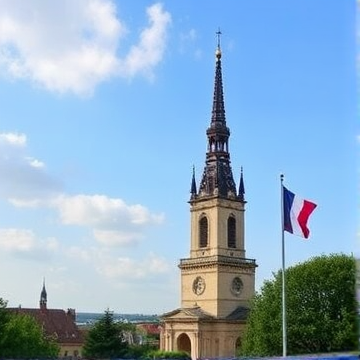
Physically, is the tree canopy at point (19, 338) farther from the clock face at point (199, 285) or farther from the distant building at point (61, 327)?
the distant building at point (61, 327)

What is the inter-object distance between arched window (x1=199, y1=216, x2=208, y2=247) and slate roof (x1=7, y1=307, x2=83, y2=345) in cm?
3040

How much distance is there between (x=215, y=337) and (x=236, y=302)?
425 centimetres

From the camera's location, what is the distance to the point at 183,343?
71.2m

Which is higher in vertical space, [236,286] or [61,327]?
[236,286]

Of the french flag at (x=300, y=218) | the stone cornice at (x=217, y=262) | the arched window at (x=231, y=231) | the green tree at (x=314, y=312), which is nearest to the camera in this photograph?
the french flag at (x=300, y=218)

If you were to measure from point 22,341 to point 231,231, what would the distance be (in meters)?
23.6

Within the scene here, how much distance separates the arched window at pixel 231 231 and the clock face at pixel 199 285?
178 inches

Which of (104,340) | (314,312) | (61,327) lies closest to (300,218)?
(314,312)

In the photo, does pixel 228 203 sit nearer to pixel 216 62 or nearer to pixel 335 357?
pixel 216 62

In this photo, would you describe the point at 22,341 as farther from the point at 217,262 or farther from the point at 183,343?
the point at 217,262

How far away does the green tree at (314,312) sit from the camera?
48.2 m

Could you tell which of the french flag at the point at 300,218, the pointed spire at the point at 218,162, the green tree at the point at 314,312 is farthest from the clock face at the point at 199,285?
the french flag at the point at 300,218

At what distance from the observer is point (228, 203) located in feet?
238

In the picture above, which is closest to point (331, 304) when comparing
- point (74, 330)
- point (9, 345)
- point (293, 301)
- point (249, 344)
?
point (293, 301)
